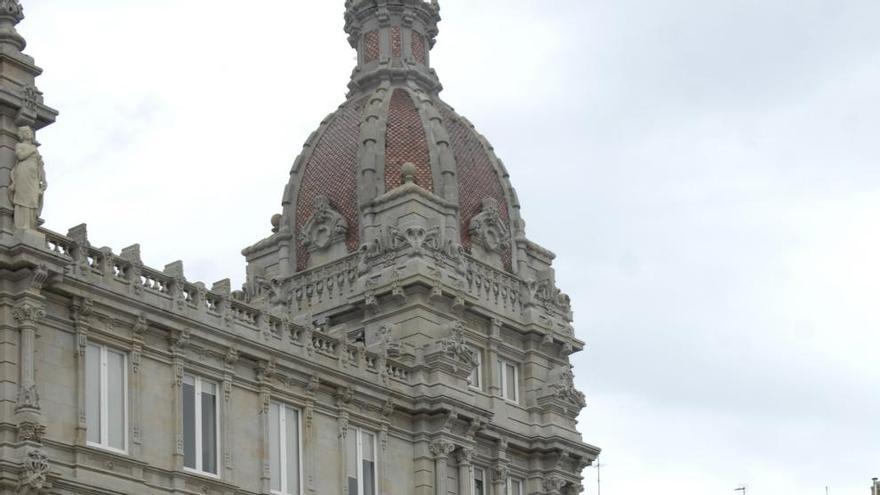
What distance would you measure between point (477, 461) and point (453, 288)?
581 cm

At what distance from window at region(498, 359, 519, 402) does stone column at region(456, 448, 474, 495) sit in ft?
15.5

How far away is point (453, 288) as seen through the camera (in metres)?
64.2

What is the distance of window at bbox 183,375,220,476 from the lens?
5291cm

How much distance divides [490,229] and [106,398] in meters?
21.7

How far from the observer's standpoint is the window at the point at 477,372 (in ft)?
214

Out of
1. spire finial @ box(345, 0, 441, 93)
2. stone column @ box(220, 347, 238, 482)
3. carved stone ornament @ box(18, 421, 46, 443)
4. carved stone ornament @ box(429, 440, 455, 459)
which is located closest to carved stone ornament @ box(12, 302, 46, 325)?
carved stone ornament @ box(18, 421, 46, 443)

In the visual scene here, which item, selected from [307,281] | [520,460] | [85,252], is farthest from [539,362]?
[85,252]

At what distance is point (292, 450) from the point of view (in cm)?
5653

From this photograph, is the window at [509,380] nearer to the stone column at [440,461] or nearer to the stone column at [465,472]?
the stone column at [465,472]

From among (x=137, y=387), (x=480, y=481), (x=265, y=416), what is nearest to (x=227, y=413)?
(x=265, y=416)

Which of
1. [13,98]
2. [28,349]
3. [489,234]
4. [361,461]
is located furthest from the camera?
[489,234]

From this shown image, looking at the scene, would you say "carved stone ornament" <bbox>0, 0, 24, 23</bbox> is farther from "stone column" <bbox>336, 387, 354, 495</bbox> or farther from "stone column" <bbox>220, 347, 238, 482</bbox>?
"stone column" <bbox>336, 387, 354, 495</bbox>

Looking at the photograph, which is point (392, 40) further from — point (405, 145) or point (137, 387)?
point (137, 387)

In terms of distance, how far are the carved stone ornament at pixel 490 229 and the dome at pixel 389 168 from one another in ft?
0.12
